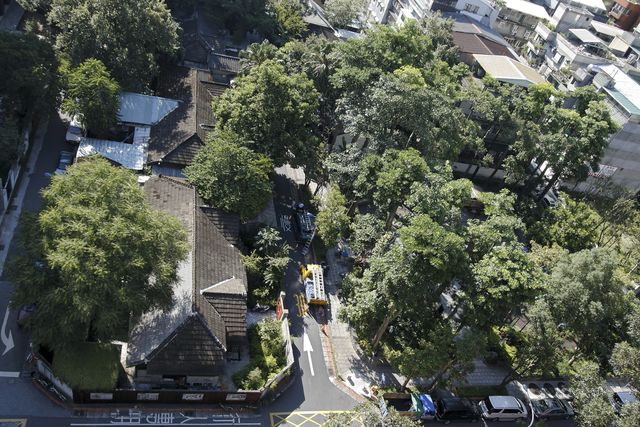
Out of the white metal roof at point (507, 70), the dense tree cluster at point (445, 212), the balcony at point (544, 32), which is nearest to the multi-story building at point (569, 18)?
the balcony at point (544, 32)

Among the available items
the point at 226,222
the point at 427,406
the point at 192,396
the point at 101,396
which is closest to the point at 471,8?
the point at 226,222

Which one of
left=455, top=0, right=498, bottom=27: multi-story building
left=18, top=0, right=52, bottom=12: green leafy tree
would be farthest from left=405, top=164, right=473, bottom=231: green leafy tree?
left=455, top=0, right=498, bottom=27: multi-story building

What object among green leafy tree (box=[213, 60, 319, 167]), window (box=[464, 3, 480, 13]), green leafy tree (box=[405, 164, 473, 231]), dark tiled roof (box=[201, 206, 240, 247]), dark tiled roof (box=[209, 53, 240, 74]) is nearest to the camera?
green leafy tree (box=[405, 164, 473, 231])

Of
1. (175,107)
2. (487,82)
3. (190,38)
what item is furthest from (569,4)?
(175,107)

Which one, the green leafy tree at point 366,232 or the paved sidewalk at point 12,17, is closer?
the green leafy tree at point 366,232

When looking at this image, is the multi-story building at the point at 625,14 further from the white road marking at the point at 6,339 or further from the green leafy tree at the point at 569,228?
the white road marking at the point at 6,339

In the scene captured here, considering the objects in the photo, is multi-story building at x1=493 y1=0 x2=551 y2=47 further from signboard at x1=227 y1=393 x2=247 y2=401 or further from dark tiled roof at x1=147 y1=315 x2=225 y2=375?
signboard at x1=227 y1=393 x2=247 y2=401
